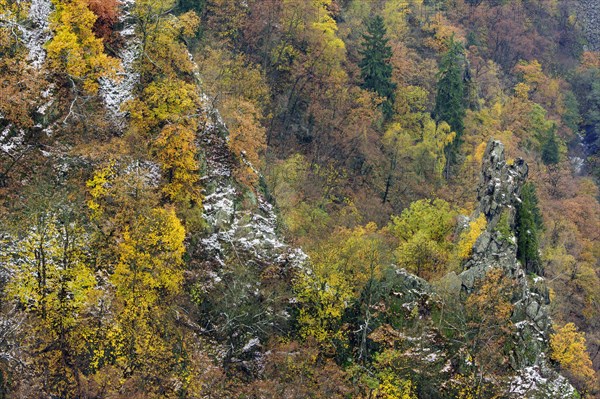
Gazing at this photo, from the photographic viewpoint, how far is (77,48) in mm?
41062

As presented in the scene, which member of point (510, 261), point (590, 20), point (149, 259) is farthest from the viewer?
point (590, 20)

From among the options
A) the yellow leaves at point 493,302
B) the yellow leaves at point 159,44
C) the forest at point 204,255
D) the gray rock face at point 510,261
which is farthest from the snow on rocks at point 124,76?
the yellow leaves at point 493,302

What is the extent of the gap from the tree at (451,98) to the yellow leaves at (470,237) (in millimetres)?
27559

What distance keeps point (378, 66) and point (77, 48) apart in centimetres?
3932

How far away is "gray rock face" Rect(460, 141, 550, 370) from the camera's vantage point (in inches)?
1662

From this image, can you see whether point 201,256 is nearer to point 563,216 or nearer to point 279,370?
point 279,370

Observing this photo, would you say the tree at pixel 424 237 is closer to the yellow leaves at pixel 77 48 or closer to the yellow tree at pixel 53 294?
the yellow tree at pixel 53 294

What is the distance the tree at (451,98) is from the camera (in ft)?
250

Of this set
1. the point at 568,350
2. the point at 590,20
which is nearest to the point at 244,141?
the point at 568,350

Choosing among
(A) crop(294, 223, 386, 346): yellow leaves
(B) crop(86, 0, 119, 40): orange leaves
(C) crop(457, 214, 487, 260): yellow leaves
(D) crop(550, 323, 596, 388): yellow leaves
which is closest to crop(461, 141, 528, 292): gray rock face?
(C) crop(457, 214, 487, 260): yellow leaves

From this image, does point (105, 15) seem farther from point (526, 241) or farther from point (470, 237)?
point (526, 241)

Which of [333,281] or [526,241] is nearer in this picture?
[333,281]

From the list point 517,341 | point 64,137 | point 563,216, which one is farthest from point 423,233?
point 563,216

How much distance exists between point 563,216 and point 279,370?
181 ft
